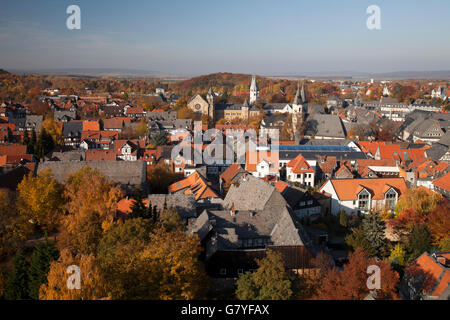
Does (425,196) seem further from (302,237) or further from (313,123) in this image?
(313,123)

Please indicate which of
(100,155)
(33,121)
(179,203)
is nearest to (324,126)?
(100,155)

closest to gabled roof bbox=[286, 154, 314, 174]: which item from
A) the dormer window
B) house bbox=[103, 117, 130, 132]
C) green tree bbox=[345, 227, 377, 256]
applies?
the dormer window

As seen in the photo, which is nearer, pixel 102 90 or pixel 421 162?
pixel 421 162

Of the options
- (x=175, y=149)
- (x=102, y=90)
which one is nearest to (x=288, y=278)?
(x=175, y=149)

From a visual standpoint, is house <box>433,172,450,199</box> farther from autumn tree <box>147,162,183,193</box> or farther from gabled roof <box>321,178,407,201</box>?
autumn tree <box>147,162,183,193</box>

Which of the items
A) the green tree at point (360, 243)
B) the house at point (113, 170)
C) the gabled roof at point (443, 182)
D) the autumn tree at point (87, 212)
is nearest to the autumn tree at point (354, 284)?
the green tree at point (360, 243)
